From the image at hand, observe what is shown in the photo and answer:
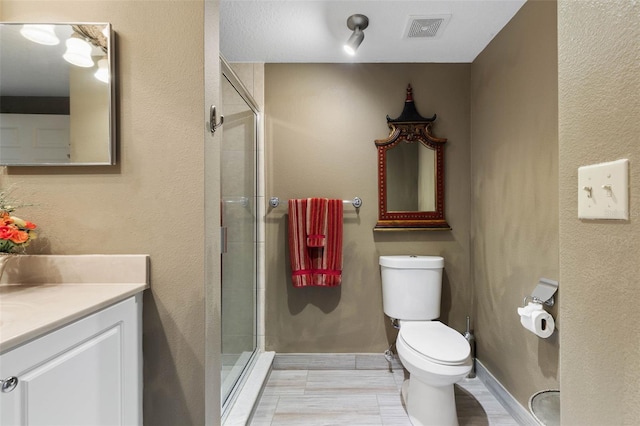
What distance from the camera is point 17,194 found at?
1.19 metres

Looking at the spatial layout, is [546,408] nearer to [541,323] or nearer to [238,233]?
[541,323]

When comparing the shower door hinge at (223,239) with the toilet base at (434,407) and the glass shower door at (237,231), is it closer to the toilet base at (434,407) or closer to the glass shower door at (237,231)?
the glass shower door at (237,231)

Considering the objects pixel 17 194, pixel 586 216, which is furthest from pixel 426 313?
pixel 17 194

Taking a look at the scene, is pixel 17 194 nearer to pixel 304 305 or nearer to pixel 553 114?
pixel 304 305

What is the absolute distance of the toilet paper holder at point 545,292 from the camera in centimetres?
155

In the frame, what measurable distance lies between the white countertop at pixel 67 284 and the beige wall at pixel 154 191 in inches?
1.7

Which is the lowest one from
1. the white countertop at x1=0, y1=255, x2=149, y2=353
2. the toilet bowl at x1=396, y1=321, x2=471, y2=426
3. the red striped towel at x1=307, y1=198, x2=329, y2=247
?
the toilet bowl at x1=396, y1=321, x2=471, y2=426

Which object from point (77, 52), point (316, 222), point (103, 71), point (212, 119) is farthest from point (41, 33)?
point (316, 222)

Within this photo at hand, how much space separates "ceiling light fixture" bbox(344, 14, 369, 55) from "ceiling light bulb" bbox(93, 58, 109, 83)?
3.96ft

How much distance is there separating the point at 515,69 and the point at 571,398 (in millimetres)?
1731

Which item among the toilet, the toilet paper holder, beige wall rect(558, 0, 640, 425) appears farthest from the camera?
the toilet

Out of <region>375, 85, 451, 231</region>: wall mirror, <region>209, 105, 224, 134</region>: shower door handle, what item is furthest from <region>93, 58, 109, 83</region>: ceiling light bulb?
<region>375, 85, 451, 231</region>: wall mirror

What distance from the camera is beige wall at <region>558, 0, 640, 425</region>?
0.53 meters

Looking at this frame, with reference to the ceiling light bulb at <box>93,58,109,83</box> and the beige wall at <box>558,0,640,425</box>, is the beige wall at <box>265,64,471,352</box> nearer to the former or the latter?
the ceiling light bulb at <box>93,58,109,83</box>
